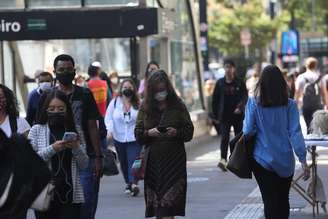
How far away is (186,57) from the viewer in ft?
75.4

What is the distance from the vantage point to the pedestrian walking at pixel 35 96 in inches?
384

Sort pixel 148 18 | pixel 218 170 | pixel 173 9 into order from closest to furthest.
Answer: pixel 218 170
pixel 148 18
pixel 173 9

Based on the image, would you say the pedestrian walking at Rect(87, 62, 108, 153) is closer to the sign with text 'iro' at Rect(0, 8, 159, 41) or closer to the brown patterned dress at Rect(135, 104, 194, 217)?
the sign with text 'iro' at Rect(0, 8, 159, 41)

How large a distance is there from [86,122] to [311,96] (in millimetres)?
10723

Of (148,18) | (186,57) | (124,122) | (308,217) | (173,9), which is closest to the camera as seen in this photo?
(308,217)

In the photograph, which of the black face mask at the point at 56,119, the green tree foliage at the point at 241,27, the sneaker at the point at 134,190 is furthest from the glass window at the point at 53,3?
the green tree foliage at the point at 241,27

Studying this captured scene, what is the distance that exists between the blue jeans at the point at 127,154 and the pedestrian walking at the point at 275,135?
4856 mm

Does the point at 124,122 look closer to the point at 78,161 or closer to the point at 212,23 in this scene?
the point at 78,161

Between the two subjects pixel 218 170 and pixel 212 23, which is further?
pixel 212 23

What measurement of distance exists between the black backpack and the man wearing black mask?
34.4 ft

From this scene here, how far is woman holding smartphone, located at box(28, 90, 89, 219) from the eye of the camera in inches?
276

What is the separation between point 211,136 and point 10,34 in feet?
22.9

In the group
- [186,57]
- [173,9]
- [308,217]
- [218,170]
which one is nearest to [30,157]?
[308,217]

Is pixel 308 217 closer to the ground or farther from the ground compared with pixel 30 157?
closer to the ground
